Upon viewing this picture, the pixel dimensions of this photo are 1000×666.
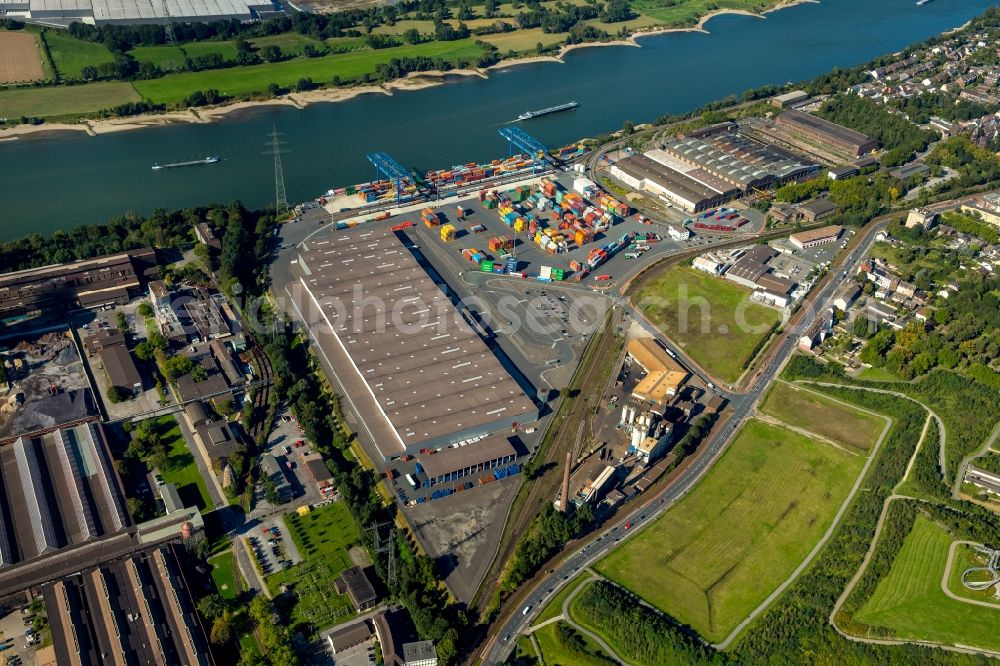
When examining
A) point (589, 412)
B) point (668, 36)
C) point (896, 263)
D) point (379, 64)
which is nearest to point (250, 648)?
point (589, 412)

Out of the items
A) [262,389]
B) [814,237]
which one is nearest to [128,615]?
[262,389]

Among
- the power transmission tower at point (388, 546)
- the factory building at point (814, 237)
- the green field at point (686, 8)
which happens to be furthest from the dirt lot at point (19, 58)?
the green field at point (686, 8)

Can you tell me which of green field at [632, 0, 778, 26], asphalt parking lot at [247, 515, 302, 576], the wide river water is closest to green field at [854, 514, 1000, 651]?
asphalt parking lot at [247, 515, 302, 576]

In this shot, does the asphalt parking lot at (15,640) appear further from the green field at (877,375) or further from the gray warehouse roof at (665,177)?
the gray warehouse roof at (665,177)

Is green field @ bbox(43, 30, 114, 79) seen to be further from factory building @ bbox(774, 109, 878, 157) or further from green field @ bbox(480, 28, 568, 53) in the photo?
factory building @ bbox(774, 109, 878, 157)

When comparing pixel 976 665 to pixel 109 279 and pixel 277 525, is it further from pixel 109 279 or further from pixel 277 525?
pixel 109 279

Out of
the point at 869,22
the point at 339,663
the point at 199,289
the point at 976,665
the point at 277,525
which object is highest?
the point at 869,22
